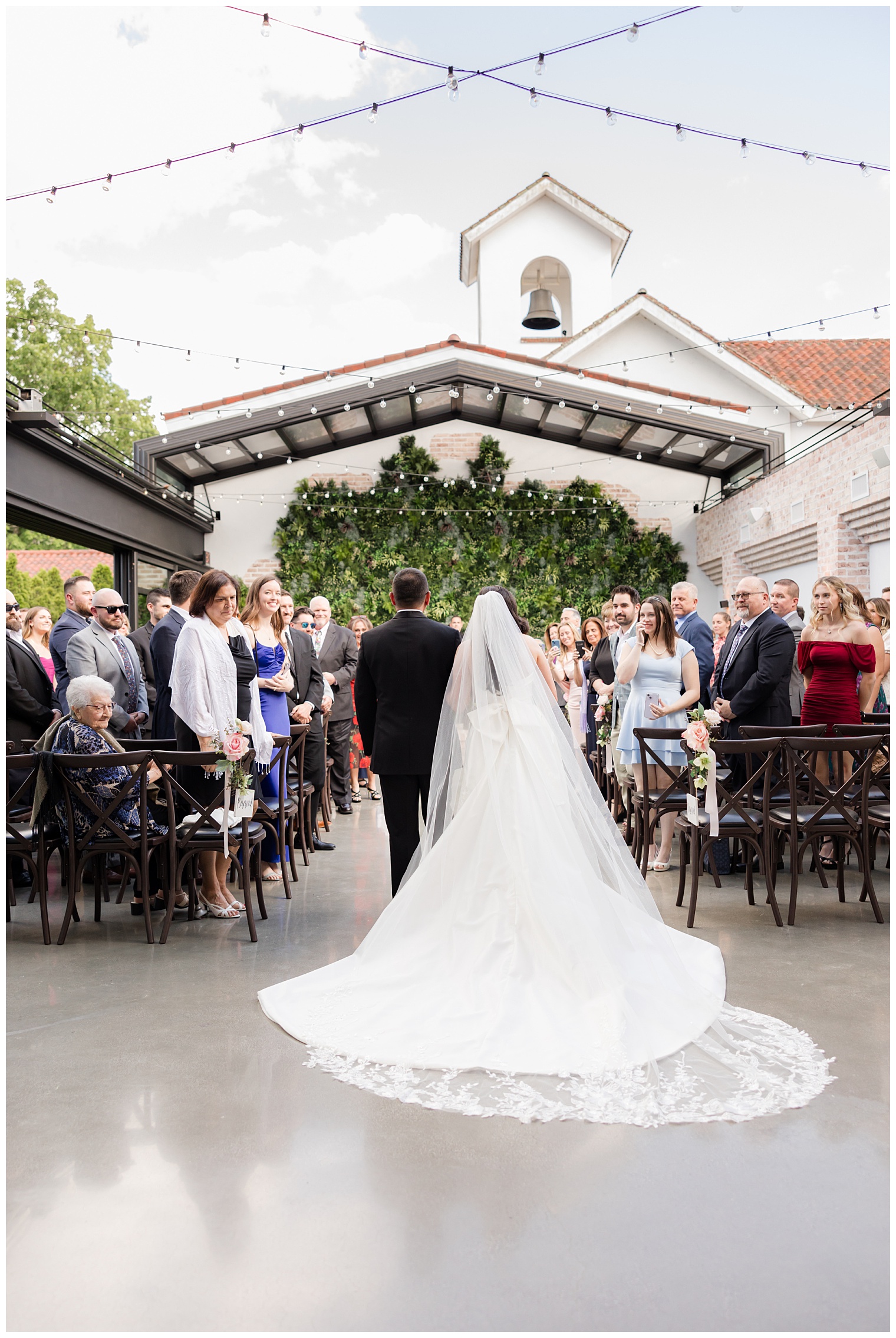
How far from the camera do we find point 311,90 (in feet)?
21.4

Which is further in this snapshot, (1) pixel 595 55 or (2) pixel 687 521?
(2) pixel 687 521

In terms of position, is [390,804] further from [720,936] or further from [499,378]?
[499,378]

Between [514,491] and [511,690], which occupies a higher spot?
[514,491]

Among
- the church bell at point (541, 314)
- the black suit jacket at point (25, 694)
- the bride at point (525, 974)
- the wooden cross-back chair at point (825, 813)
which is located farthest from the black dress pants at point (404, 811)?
the church bell at point (541, 314)

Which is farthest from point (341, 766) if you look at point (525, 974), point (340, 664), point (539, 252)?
point (539, 252)

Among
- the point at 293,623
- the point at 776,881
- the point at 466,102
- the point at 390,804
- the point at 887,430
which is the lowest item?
the point at 776,881

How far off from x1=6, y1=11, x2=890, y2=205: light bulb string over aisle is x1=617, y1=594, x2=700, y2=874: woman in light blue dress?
3.31 metres

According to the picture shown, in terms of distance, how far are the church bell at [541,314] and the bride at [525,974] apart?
476 inches

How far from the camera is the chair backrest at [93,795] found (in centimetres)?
442

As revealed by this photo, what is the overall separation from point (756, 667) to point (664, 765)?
84 centimetres

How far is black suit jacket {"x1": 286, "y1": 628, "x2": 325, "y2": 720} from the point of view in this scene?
6621 millimetres

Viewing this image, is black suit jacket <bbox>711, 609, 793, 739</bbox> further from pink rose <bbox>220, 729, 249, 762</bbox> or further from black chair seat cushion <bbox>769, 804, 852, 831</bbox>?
pink rose <bbox>220, 729, 249, 762</bbox>

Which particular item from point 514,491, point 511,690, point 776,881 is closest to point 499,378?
point 514,491

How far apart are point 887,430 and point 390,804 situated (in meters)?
6.56
